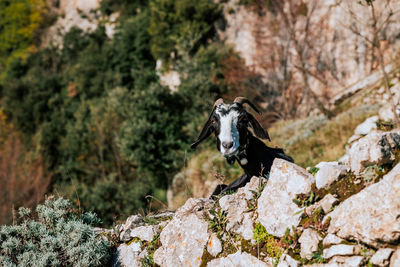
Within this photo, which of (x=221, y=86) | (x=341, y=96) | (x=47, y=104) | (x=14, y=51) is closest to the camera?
(x=341, y=96)

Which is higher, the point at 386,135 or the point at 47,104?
the point at 386,135

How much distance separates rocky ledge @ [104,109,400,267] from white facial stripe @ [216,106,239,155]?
0.52m

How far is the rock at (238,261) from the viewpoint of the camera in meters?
3.45

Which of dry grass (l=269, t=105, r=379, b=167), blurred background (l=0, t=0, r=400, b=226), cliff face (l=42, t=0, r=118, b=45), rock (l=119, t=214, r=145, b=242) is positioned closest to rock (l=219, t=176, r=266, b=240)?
rock (l=119, t=214, r=145, b=242)

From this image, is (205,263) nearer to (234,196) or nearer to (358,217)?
(234,196)

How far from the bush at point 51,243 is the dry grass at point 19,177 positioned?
42.5 ft

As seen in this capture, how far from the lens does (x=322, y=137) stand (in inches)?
490

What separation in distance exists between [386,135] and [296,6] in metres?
16.5

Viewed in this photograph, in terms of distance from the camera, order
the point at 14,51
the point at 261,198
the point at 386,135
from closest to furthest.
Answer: the point at 386,135, the point at 261,198, the point at 14,51

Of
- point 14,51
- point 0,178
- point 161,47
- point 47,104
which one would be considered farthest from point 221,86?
point 14,51

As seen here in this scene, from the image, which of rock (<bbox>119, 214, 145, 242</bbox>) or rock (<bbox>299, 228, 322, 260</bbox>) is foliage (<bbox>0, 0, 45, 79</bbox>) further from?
rock (<bbox>299, 228, 322, 260</bbox>)

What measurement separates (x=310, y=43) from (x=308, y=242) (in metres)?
17.0

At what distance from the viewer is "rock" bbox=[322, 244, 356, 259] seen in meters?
→ 2.91

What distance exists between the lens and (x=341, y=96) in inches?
657
